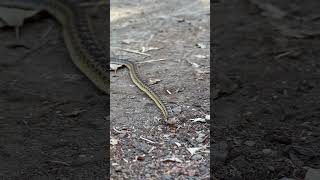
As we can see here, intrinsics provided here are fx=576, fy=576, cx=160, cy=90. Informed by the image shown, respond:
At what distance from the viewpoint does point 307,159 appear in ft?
11.8

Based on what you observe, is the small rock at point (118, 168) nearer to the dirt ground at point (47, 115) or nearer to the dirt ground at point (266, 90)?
the dirt ground at point (47, 115)

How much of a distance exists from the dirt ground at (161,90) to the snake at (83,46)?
0.07 meters

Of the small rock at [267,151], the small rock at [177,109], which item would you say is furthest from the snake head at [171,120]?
the small rock at [267,151]

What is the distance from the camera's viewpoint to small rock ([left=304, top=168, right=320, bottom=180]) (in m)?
3.37

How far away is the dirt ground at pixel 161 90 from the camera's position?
362cm

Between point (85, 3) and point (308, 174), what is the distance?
4245 millimetres

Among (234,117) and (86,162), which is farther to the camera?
(234,117)

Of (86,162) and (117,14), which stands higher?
(117,14)

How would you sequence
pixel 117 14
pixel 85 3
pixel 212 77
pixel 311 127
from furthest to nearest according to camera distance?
pixel 85 3 → pixel 117 14 → pixel 212 77 → pixel 311 127

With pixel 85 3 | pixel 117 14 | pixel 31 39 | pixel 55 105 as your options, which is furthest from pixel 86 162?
pixel 85 3

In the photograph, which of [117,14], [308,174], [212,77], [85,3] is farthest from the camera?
[85,3]

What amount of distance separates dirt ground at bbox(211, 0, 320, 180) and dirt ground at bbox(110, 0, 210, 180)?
136mm

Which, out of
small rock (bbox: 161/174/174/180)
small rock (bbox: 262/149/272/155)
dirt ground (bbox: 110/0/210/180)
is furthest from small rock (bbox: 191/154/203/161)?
small rock (bbox: 262/149/272/155)

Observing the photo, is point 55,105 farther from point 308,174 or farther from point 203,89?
point 308,174
